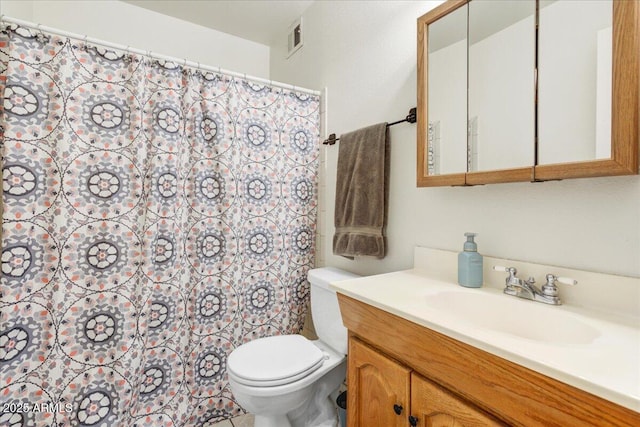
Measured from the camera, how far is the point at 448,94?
114 cm

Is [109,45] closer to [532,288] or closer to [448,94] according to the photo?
[448,94]

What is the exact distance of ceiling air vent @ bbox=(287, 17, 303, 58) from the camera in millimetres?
2143

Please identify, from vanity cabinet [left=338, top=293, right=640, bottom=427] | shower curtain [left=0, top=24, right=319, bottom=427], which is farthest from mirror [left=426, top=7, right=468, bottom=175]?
shower curtain [left=0, top=24, right=319, bottom=427]

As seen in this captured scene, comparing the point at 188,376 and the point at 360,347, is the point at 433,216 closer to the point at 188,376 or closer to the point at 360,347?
the point at 360,347

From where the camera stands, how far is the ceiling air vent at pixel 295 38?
2.14 meters

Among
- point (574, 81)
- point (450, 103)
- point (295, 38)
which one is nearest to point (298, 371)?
point (450, 103)

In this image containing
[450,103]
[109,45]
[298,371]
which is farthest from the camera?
[109,45]

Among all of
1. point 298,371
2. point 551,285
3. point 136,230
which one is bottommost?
point 298,371

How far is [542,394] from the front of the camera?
52 centimetres

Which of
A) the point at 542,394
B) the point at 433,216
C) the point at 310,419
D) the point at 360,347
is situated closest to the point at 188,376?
the point at 310,419

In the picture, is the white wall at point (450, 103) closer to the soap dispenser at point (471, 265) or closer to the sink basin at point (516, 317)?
the soap dispenser at point (471, 265)

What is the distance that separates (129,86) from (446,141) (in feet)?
4.69

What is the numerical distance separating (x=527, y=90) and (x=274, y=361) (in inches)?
53.9

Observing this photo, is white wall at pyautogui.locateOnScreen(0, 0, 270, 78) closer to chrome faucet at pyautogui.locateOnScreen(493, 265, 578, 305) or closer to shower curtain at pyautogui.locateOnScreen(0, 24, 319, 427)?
shower curtain at pyautogui.locateOnScreen(0, 24, 319, 427)
